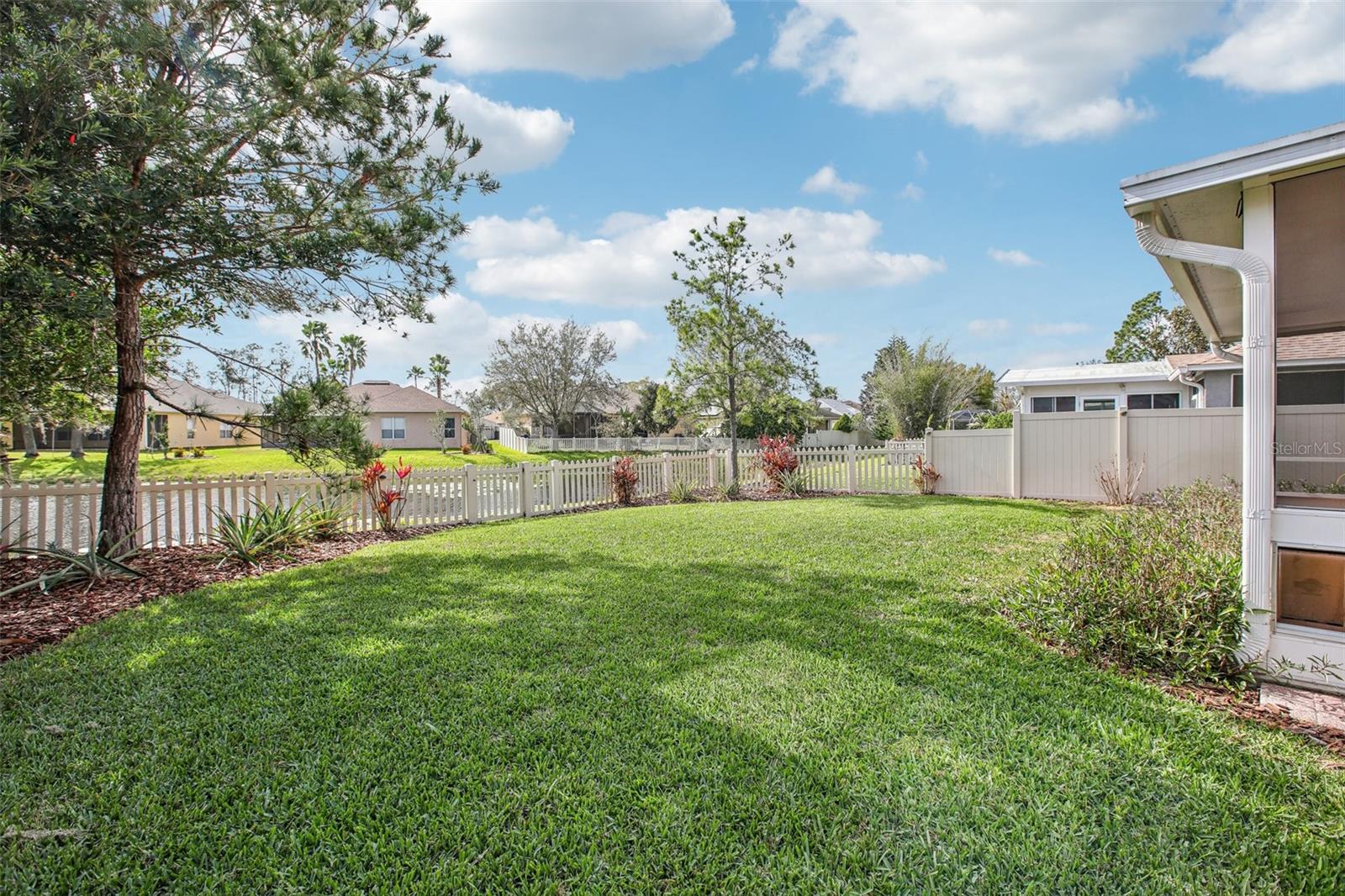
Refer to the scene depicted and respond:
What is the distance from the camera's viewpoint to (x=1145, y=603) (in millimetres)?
3590

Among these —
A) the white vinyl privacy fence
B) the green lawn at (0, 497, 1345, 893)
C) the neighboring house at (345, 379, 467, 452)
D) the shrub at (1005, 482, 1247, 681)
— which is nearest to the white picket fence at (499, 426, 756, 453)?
the neighboring house at (345, 379, 467, 452)

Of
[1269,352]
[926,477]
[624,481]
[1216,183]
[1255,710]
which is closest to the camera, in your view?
[1255,710]

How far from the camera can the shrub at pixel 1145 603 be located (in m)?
3.37

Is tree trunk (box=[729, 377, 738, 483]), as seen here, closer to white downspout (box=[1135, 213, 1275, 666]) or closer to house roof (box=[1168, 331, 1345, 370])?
house roof (box=[1168, 331, 1345, 370])

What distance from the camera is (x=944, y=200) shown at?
12.3 m

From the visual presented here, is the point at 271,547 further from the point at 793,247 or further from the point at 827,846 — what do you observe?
the point at 793,247

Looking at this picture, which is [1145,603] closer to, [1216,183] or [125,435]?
[1216,183]

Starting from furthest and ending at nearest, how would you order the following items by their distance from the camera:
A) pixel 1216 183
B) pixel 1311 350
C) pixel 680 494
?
pixel 680 494, pixel 1311 350, pixel 1216 183

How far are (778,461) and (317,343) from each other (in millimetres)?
9059

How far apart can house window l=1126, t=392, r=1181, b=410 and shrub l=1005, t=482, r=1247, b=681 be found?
16390 millimetres

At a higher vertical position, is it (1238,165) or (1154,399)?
(1238,165)

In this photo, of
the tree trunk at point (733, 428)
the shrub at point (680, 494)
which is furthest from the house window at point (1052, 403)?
the shrub at point (680, 494)

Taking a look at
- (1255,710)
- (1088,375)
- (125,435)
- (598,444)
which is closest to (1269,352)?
(1255,710)

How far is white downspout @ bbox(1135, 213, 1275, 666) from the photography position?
329 cm
